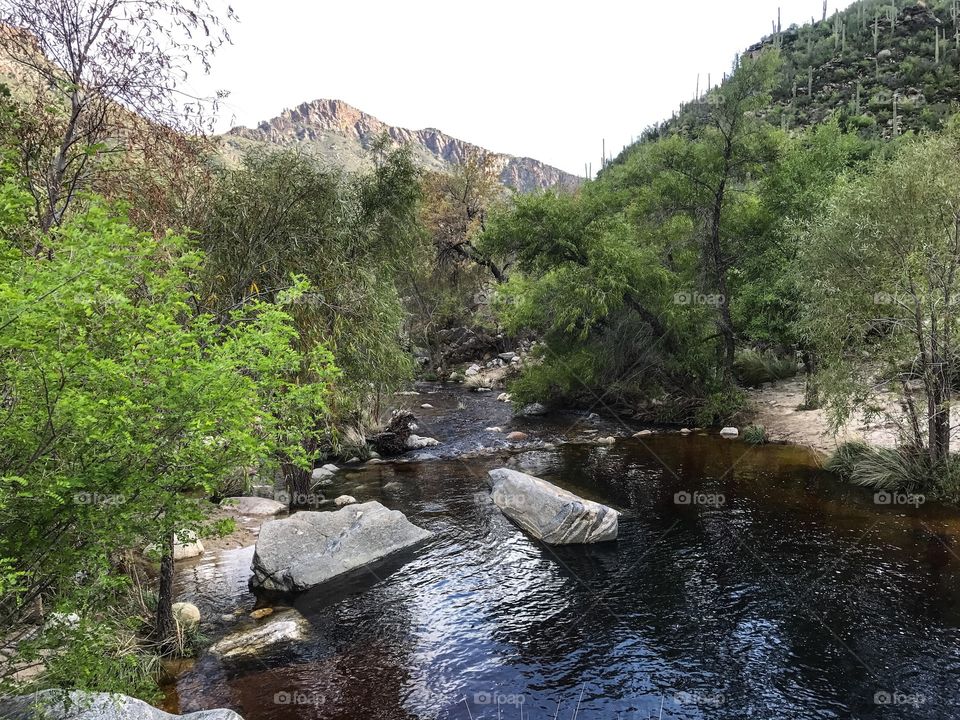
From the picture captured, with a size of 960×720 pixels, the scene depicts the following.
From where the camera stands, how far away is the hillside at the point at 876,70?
50625 mm

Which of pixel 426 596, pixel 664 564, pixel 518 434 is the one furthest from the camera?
pixel 518 434

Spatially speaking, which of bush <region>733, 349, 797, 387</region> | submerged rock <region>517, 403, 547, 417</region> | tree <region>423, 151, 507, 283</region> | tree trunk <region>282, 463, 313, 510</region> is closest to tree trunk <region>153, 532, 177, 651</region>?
tree trunk <region>282, 463, 313, 510</region>

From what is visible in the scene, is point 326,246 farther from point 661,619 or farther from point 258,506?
point 661,619

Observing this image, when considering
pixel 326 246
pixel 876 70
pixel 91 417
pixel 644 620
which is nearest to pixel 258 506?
pixel 326 246

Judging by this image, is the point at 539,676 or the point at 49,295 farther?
the point at 539,676

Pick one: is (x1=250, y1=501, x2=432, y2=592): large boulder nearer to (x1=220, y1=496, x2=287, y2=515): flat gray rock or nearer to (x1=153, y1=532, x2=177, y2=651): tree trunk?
(x1=153, y1=532, x2=177, y2=651): tree trunk

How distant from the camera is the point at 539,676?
26.7 feet

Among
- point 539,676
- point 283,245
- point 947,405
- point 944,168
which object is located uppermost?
point 944,168

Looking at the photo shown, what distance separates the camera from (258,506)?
15883 millimetres

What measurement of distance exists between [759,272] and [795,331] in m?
7.44

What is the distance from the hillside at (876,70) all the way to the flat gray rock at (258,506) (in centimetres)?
4874

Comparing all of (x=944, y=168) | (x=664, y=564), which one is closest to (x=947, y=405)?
(x=944, y=168)

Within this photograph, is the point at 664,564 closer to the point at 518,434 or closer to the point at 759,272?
the point at 518,434

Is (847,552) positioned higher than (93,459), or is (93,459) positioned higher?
(93,459)
